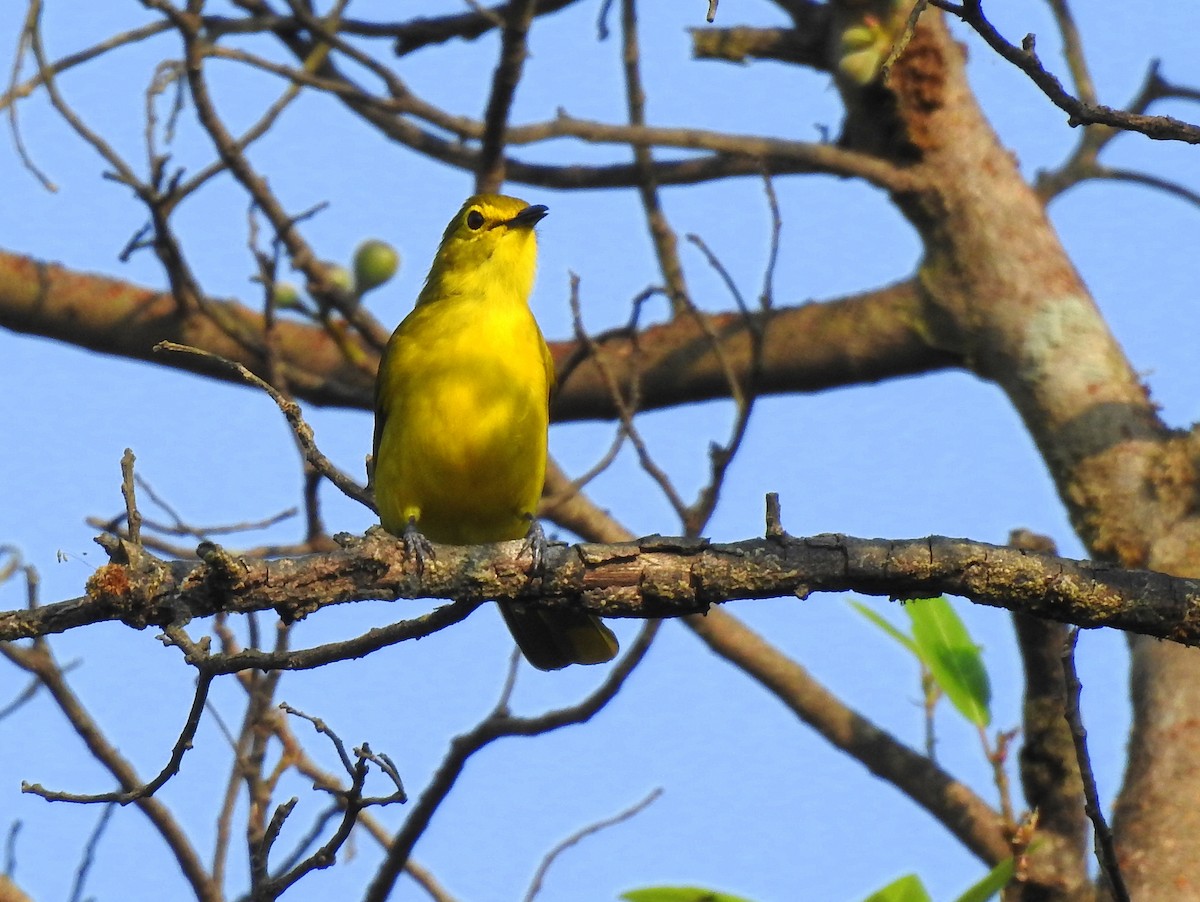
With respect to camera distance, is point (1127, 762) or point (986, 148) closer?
point (1127, 762)

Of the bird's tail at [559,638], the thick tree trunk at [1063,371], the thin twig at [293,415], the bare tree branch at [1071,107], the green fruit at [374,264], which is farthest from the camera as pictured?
the green fruit at [374,264]

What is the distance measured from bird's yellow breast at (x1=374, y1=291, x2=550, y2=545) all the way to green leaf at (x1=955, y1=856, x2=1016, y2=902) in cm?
200

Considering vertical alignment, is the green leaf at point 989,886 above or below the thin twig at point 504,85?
below

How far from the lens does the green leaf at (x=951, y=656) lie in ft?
17.7

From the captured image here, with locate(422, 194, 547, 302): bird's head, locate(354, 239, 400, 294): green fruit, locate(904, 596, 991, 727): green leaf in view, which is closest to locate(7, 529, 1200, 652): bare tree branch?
locate(904, 596, 991, 727): green leaf

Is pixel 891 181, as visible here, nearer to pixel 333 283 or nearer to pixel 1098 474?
pixel 1098 474

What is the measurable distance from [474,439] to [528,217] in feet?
4.37

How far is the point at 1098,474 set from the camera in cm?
627

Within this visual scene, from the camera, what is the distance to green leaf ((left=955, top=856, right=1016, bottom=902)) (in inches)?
167

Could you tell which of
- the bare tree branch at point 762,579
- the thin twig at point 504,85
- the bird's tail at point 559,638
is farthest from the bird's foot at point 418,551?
the thin twig at point 504,85

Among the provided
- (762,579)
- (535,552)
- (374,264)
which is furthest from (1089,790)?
(374,264)

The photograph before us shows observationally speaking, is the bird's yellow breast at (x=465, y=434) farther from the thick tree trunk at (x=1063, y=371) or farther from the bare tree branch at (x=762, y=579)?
the thick tree trunk at (x=1063, y=371)

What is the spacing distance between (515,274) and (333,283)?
0.91 m

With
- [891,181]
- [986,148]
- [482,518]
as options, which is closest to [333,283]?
[482,518]
